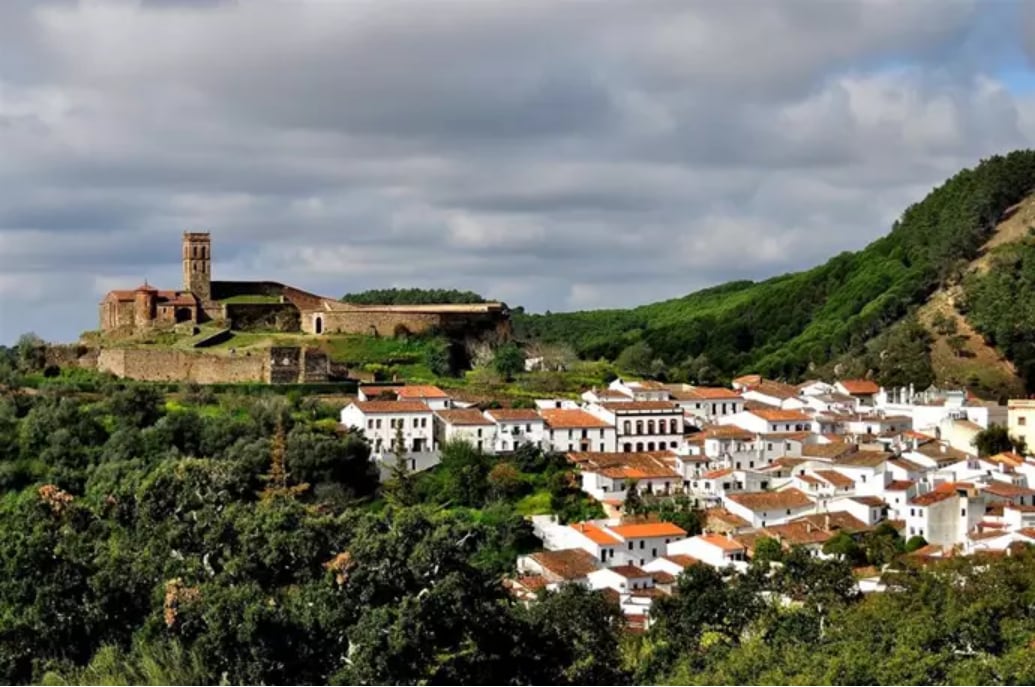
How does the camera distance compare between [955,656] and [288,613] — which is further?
[955,656]

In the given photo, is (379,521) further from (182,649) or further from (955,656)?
(955,656)

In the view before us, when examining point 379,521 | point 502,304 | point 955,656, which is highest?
point 502,304

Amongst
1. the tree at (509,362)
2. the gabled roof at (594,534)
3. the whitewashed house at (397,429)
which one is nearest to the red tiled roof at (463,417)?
the whitewashed house at (397,429)

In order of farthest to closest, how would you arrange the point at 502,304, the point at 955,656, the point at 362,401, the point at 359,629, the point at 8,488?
1. the point at 502,304
2. the point at 362,401
3. the point at 8,488
4. the point at 955,656
5. the point at 359,629

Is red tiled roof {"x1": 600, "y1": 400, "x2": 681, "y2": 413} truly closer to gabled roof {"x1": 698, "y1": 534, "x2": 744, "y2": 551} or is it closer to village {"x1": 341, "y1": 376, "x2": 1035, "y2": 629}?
village {"x1": 341, "y1": 376, "x2": 1035, "y2": 629}

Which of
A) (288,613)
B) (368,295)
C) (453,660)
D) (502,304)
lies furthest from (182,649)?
(368,295)

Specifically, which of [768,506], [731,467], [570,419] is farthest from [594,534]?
[570,419]

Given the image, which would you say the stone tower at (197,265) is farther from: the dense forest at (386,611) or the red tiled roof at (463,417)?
the dense forest at (386,611)

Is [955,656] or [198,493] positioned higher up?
[198,493]
